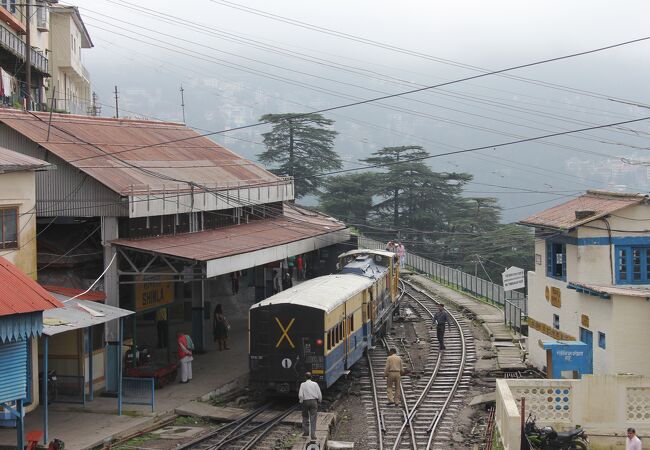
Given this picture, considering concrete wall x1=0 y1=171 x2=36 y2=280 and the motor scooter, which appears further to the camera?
concrete wall x1=0 y1=171 x2=36 y2=280

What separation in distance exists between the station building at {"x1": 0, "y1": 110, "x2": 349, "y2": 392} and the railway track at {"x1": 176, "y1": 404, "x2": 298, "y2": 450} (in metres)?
3.63

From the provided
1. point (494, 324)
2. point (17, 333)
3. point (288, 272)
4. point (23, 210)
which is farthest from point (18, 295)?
point (494, 324)

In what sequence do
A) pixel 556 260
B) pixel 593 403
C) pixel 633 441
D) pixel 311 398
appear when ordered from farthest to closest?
pixel 556 260, pixel 311 398, pixel 593 403, pixel 633 441

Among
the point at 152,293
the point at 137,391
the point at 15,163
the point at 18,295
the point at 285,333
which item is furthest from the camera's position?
the point at 152,293

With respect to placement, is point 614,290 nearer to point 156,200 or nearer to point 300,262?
point 156,200

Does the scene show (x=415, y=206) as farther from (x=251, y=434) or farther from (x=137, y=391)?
(x=251, y=434)

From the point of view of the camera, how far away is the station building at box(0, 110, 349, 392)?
74.6 ft

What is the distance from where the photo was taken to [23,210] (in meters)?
20.3

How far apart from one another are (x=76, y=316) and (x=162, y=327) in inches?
341

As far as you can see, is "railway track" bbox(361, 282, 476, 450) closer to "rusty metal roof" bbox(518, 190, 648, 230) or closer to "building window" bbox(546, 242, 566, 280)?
"building window" bbox(546, 242, 566, 280)

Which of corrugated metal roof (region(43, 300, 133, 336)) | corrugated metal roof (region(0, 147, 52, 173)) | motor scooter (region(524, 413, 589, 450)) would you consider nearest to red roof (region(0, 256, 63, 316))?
corrugated metal roof (region(43, 300, 133, 336))

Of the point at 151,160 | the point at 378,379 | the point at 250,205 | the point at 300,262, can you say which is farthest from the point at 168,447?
the point at 300,262

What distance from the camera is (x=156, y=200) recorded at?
24016 mm

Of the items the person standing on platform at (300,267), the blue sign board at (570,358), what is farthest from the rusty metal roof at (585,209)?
the person standing on platform at (300,267)
